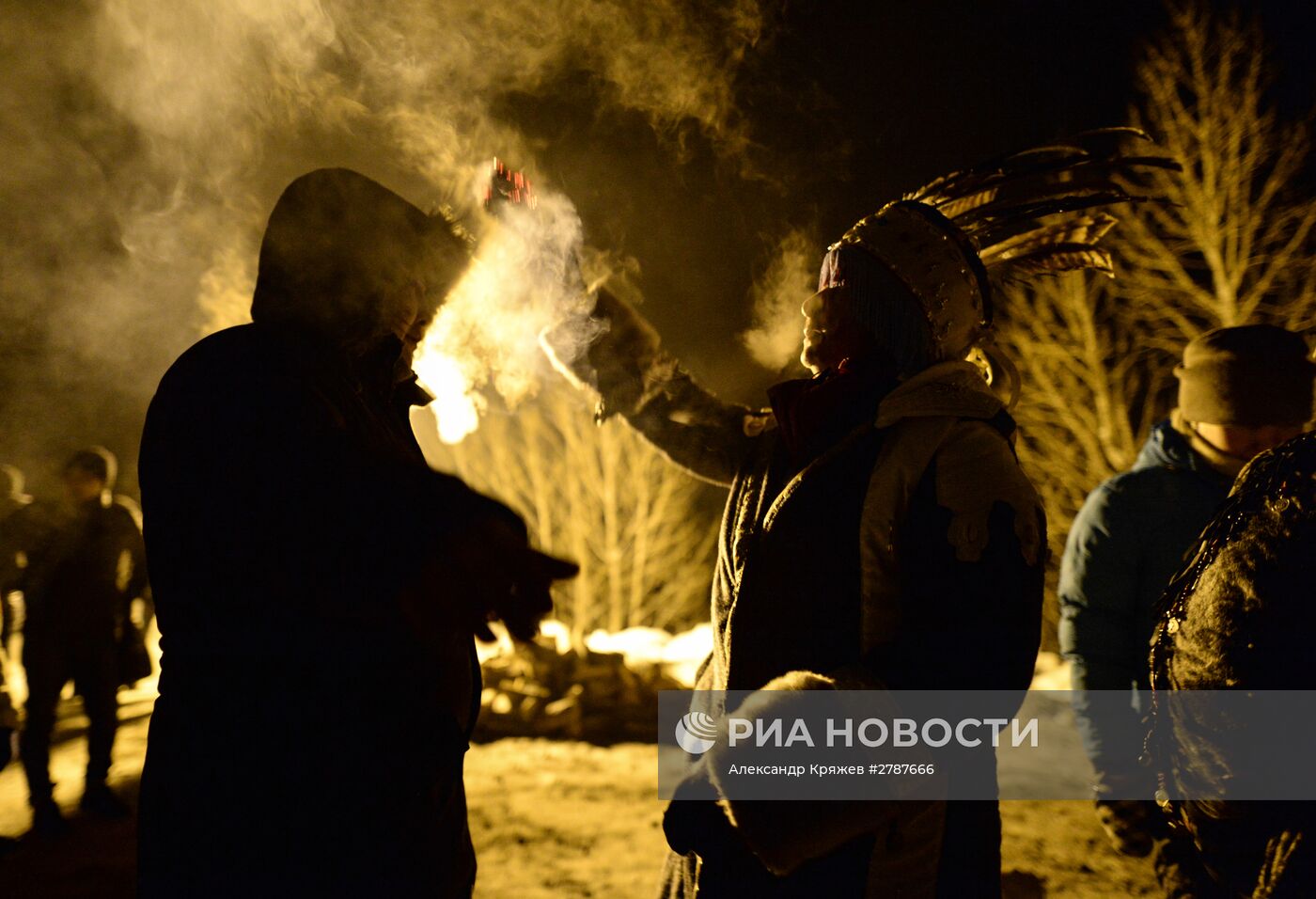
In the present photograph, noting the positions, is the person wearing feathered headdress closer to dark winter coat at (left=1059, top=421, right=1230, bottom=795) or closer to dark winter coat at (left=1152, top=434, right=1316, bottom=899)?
dark winter coat at (left=1152, top=434, right=1316, bottom=899)

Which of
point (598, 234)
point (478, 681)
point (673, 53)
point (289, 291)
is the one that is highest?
point (673, 53)

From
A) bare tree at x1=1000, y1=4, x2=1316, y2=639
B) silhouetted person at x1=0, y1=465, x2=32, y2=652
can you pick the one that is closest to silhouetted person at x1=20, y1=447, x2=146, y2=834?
silhouetted person at x1=0, y1=465, x2=32, y2=652

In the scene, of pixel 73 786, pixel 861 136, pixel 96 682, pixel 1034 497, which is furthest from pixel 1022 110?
pixel 73 786

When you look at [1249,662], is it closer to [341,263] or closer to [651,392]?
[651,392]

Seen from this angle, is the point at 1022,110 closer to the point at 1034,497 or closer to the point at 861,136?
the point at 861,136

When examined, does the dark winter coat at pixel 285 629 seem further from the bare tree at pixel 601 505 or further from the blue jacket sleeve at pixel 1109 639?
the bare tree at pixel 601 505

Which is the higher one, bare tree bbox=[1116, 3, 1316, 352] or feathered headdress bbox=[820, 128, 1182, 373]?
bare tree bbox=[1116, 3, 1316, 352]

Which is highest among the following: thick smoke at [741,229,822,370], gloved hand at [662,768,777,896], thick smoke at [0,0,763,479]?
thick smoke at [0,0,763,479]

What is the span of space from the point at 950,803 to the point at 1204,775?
511mm

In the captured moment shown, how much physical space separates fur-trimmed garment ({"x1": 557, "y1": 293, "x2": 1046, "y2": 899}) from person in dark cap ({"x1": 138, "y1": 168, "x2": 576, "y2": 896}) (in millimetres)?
643

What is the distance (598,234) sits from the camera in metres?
3.90

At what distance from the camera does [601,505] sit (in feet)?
39.2

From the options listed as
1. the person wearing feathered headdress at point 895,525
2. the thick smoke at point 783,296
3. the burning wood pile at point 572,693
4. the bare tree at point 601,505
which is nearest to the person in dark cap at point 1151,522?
the person wearing feathered headdress at point 895,525

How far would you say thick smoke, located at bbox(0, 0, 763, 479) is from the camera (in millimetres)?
3484
